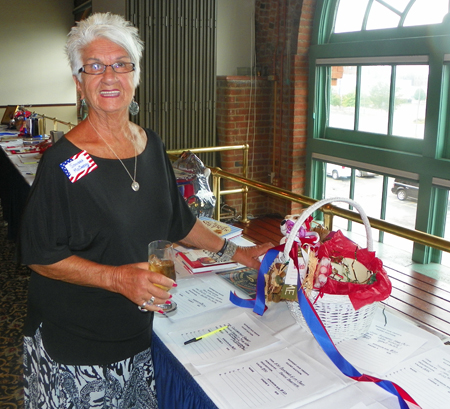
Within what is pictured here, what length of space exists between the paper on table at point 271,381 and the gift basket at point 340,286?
0.13m

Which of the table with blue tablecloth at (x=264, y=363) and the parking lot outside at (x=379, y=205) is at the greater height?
the table with blue tablecloth at (x=264, y=363)

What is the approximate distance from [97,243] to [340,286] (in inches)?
24.9

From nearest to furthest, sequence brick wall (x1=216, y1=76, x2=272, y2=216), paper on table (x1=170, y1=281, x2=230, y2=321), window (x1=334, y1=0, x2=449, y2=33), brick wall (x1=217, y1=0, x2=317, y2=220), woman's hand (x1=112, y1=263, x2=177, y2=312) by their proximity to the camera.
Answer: woman's hand (x1=112, y1=263, x2=177, y2=312) → paper on table (x1=170, y1=281, x2=230, y2=321) → window (x1=334, y1=0, x2=449, y2=33) → brick wall (x1=217, y1=0, x2=317, y2=220) → brick wall (x1=216, y1=76, x2=272, y2=216)

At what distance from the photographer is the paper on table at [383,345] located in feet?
3.87

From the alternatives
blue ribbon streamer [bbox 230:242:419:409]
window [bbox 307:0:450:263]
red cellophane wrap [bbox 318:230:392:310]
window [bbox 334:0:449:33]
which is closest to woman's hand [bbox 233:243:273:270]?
blue ribbon streamer [bbox 230:242:419:409]

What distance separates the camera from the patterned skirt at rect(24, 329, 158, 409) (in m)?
1.30

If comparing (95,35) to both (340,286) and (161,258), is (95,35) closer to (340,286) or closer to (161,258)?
(161,258)

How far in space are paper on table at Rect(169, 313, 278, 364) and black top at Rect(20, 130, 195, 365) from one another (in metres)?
0.16

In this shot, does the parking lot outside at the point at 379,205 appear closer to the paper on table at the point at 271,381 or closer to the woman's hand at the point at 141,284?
the paper on table at the point at 271,381

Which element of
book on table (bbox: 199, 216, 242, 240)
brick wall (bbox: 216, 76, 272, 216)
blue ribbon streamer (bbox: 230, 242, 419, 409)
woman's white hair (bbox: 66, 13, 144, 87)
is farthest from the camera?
brick wall (bbox: 216, 76, 272, 216)

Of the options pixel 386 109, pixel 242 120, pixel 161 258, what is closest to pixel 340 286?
pixel 161 258

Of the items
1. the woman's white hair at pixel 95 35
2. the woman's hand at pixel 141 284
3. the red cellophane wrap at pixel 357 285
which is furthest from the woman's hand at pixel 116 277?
the woman's white hair at pixel 95 35

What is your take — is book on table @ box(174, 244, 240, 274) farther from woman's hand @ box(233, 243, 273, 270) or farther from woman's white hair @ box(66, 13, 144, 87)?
woman's white hair @ box(66, 13, 144, 87)

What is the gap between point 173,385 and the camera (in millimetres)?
1271
